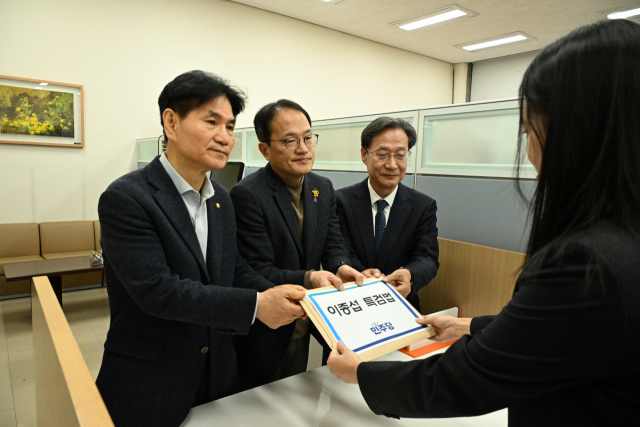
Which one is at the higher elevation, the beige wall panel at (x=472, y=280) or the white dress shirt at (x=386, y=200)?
the white dress shirt at (x=386, y=200)

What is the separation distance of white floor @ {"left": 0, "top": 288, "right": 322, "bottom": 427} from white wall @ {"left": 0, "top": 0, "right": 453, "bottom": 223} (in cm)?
131

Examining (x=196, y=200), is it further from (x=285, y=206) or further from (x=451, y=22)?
(x=451, y=22)

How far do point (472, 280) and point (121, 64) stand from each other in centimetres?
547

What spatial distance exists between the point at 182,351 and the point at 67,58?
17.8 feet

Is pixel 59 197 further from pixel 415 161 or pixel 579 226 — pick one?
pixel 579 226

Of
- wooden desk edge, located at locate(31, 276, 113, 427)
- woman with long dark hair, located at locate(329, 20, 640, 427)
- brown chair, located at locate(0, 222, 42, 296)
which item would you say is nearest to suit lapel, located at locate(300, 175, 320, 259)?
wooden desk edge, located at locate(31, 276, 113, 427)

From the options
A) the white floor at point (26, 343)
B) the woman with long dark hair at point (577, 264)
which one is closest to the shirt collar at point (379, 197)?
the woman with long dark hair at point (577, 264)

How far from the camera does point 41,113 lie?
506 centimetres

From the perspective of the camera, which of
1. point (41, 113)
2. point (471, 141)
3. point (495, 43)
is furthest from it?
point (495, 43)

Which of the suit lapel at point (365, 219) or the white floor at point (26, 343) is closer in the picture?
the suit lapel at point (365, 219)

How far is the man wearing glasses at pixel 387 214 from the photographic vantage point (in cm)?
196

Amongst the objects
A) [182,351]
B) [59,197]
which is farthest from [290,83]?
[182,351]

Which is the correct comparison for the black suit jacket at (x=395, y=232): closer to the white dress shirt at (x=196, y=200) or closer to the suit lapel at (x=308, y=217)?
the suit lapel at (x=308, y=217)

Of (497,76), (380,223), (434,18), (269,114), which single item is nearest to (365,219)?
(380,223)
